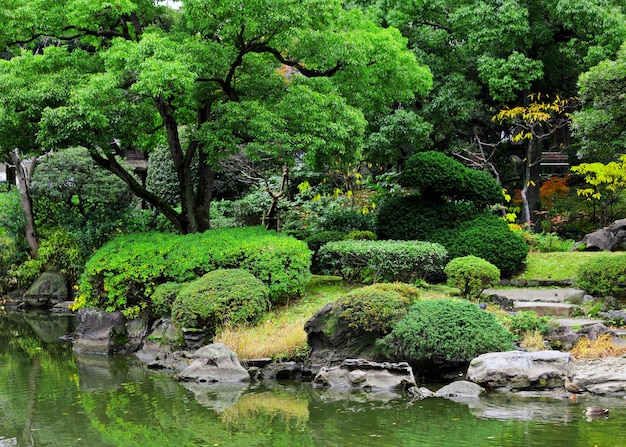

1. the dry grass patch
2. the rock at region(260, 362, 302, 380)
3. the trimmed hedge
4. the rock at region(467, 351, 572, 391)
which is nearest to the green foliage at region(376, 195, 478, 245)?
the trimmed hedge

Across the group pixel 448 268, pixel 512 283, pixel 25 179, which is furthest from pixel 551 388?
pixel 25 179

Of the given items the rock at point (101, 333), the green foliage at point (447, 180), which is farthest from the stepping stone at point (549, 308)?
the rock at point (101, 333)

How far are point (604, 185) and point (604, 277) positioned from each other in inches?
307

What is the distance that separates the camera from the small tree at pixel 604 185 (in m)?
16.5

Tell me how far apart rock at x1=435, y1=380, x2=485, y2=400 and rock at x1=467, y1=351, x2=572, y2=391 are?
141mm

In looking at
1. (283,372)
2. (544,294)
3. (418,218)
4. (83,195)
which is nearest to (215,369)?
(283,372)

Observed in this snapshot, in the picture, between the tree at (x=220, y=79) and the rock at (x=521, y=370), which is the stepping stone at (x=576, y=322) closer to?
the rock at (x=521, y=370)

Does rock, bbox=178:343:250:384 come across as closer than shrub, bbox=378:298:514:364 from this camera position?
No

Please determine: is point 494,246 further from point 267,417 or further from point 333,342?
point 267,417

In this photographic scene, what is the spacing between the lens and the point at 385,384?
9.27 m

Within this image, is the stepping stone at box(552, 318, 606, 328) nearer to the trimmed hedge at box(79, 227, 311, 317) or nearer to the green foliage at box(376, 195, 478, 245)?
the green foliage at box(376, 195, 478, 245)

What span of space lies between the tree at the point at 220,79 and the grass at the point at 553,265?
14.0ft

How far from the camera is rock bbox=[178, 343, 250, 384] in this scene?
9.96 meters

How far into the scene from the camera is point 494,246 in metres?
13.8
